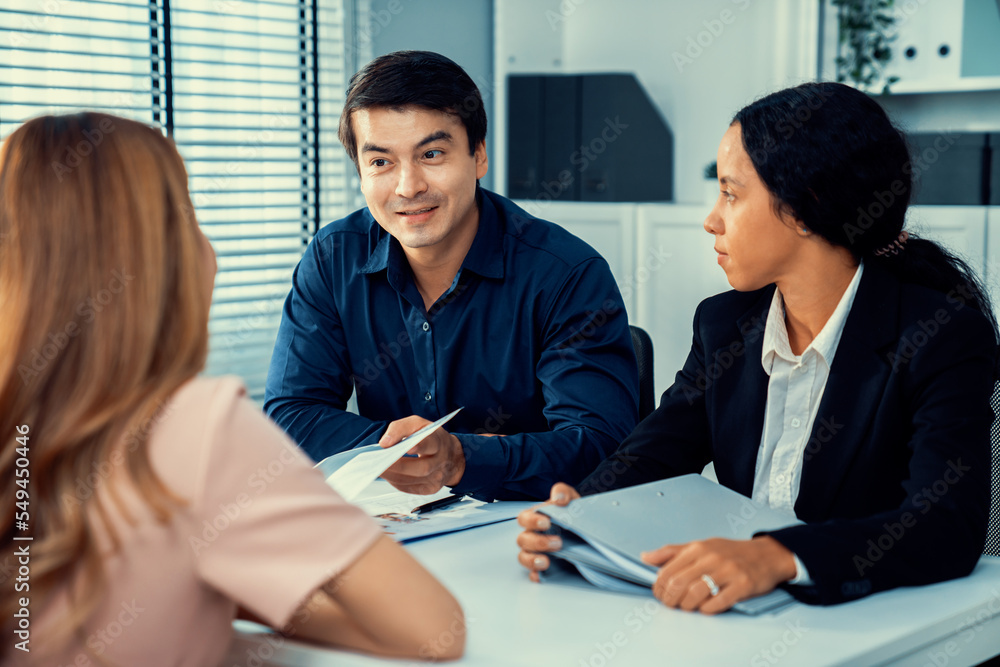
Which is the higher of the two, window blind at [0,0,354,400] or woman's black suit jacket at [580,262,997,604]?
window blind at [0,0,354,400]

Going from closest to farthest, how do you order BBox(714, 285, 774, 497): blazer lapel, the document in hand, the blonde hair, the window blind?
1. the blonde hair
2. the document in hand
3. BBox(714, 285, 774, 497): blazer lapel
4. the window blind

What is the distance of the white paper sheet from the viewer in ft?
3.75

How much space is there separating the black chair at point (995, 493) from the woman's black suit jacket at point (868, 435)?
12cm

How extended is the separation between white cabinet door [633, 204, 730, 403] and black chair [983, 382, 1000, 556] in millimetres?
1933

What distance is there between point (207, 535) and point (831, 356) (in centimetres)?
88

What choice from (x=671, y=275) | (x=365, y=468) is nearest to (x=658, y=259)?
(x=671, y=275)

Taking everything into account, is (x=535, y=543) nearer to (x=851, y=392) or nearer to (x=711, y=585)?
(x=711, y=585)

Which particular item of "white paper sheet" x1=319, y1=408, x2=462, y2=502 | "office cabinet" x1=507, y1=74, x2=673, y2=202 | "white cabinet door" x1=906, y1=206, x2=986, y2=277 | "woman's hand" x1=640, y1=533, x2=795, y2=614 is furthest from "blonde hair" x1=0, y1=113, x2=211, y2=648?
"office cabinet" x1=507, y1=74, x2=673, y2=202

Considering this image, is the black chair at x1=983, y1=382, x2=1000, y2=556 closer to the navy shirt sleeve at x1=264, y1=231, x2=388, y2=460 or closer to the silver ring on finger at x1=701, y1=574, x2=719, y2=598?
the silver ring on finger at x1=701, y1=574, x2=719, y2=598

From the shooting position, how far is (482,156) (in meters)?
1.92

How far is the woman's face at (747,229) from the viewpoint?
4.34 feet

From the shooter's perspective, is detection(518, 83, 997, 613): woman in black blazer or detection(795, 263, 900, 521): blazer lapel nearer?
detection(518, 83, 997, 613): woman in black blazer

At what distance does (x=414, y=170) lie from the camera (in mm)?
1762

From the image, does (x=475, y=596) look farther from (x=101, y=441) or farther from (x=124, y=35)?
(x=124, y=35)
